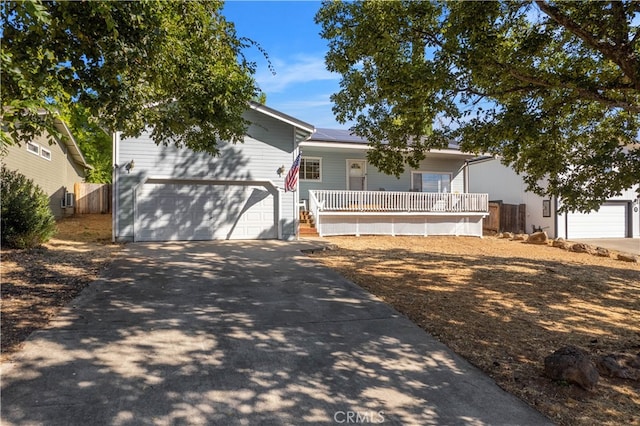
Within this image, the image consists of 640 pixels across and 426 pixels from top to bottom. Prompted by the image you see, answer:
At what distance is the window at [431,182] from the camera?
717 inches

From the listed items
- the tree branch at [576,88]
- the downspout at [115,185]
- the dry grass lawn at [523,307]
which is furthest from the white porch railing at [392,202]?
the tree branch at [576,88]

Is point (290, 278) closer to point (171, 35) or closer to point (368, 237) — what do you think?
point (171, 35)

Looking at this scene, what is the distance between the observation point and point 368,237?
15.0 metres

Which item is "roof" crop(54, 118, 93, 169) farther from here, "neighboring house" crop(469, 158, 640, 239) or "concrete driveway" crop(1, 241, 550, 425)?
"neighboring house" crop(469, 158, 640, 239)

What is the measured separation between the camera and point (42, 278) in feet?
22.8

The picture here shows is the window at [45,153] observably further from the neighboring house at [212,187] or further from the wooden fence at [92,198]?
the neighboring house at [212,187]

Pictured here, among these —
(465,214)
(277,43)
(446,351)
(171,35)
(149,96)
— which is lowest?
(446,351)

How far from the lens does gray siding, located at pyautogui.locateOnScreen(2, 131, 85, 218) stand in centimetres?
1352

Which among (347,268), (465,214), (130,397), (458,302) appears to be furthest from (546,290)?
(465,214)

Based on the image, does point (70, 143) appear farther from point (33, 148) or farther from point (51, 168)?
point (33, 148)

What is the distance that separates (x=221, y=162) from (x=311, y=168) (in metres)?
4.82

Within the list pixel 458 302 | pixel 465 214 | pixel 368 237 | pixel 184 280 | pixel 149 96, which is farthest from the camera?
pixel 465 214

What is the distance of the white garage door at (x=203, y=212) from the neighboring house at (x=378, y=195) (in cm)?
235

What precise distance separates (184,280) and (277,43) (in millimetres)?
4895
